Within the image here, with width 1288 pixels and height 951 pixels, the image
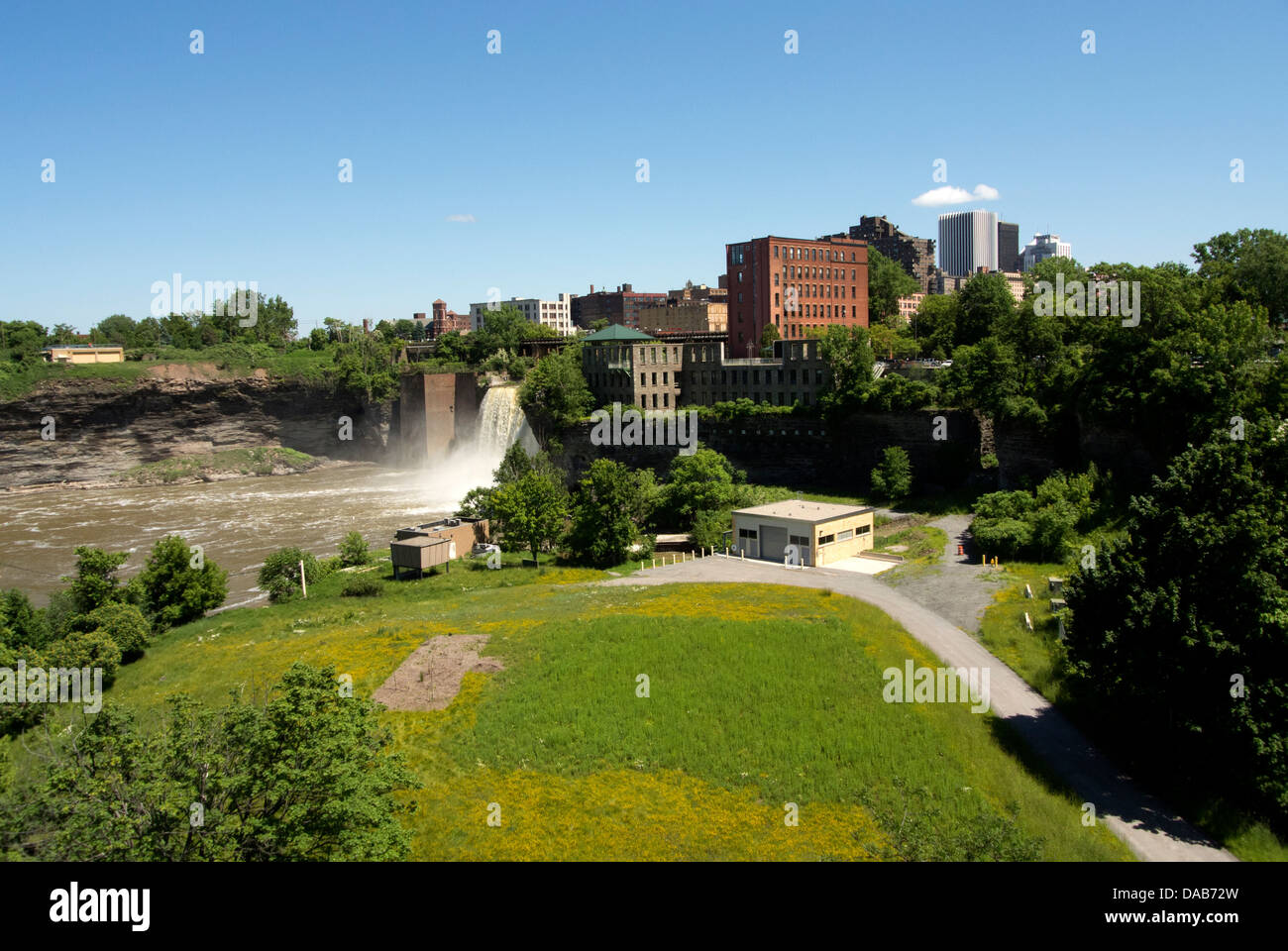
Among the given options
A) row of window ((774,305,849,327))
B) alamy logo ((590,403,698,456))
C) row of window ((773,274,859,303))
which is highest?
row of window ((773,274,859,303))

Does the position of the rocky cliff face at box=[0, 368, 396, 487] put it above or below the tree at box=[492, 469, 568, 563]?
above

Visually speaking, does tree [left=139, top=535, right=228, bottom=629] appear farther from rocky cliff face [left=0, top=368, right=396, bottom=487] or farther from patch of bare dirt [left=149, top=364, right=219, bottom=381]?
patch of bare dirt [left=149, top=364, right=219, bottom=381]

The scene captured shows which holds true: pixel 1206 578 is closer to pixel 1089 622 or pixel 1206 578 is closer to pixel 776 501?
pixel 1089 622

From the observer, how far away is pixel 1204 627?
21188 millimetres

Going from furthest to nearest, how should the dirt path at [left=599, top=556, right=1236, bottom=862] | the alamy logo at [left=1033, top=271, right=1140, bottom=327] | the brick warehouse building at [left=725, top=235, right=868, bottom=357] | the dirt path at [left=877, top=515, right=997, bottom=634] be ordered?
the brick warehouse building at [left=725, top=235, right=868, bottom=357]
the alamy logo at [left=1033, top=271, right=1140, bottom=327]
the dirt path at [left=877, top=515, right=997, bottom=634]
the dirt path at [left=599, top=556, right=1236, bottom=862]

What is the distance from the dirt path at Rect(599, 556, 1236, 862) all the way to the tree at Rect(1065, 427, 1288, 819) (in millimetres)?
1208

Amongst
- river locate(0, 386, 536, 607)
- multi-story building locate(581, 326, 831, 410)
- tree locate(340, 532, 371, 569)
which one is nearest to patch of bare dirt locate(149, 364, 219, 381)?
river locate(0, 386, 536, 607)

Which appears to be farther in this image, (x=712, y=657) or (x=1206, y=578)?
(x=712, y=657)

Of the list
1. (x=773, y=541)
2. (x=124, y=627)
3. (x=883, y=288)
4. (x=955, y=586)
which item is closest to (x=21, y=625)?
(x=124, y=627)

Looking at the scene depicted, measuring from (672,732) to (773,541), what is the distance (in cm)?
2304

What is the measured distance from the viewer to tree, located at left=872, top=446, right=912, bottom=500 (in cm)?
5775
